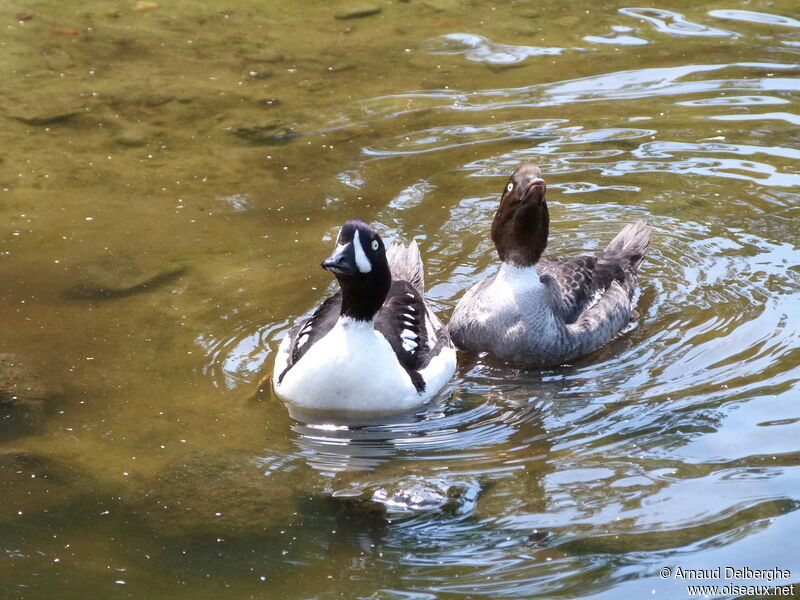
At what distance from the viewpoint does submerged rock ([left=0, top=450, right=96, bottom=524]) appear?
5949mm

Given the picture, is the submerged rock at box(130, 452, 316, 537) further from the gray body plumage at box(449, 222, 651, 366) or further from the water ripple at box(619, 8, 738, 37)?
the water ripple at box(619, 8, 738, 37)

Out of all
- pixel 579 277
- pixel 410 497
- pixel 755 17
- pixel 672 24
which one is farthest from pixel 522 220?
pixel 755 17

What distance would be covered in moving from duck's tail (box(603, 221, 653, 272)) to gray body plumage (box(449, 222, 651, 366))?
1.11ft

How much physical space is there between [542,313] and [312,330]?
165 cm

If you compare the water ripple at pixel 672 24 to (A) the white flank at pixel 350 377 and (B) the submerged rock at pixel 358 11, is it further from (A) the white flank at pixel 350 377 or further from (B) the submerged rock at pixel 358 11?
(A) the white flank at pixel 350 377

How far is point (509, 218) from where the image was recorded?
306 inches

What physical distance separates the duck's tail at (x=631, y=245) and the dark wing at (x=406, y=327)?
1777 millimetres

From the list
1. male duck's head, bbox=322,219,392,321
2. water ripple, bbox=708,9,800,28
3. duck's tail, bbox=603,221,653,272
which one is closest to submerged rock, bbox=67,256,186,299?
male duck's head, bbox=322,219,392,321

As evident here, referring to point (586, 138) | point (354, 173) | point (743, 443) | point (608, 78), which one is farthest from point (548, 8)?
point (743, 443)

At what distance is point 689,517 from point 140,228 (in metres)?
5.35

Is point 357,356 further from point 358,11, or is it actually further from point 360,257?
point 358,11

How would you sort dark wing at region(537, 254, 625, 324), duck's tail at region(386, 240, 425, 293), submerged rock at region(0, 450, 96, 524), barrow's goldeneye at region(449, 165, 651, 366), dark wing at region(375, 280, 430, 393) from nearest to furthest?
submerged rock at region(0, 450, 96, 524) < dark wing at region(375, 280, 430, 393) < barrow's goldeneye at region(449, 165, 651, 366) < dark wing at region(537, 254, 625, 324) < duck's tail at region(386, 240, 425, 293)

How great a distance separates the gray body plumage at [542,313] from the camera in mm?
7793

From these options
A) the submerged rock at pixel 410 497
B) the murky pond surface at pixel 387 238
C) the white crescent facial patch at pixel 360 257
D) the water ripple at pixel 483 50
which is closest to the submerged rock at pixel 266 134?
the murky pond surface at pixel 387 238
